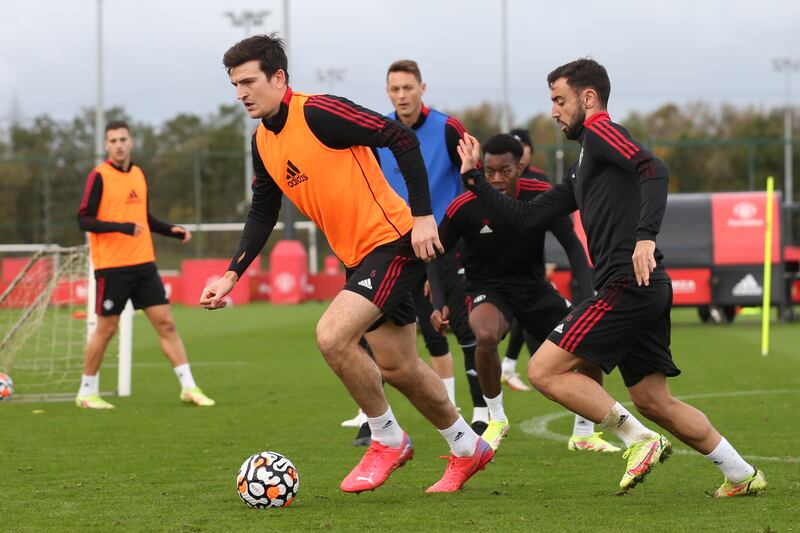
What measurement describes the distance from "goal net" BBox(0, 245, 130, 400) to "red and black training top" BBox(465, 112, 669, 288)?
22.4 feet

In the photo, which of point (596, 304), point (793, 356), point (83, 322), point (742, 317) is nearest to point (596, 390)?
point (596, 304)

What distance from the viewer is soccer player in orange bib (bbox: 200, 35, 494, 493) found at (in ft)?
19.4

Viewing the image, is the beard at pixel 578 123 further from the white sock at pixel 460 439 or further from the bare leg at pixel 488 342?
the bare leg at pixel 488 342

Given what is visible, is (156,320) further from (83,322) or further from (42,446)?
(42,446)

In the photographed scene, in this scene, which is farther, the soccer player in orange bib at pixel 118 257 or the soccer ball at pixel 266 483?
the soccer player in orange bib at pixel 118 257

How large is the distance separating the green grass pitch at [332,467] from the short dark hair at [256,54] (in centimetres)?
211

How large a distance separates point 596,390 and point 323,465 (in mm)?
2133

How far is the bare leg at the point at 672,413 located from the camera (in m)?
5.90

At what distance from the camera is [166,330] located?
36.6 ft

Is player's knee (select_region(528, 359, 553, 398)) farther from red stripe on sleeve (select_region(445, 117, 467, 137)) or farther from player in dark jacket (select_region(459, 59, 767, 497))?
red stripe on sleeve (select_region(445, 117, 467, 137))

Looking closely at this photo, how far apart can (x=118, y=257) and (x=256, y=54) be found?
17.5ft

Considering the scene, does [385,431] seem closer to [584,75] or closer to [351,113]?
[351,113]

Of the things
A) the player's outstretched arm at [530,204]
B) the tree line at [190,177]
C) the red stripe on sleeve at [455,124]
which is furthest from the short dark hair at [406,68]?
the tree line at [190,177]

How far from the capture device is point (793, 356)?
15.3m
